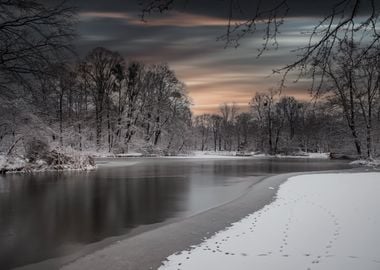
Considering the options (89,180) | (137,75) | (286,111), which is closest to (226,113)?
(286,111)

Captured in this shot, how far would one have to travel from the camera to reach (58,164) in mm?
32531

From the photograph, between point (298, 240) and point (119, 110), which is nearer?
point (298, 240)

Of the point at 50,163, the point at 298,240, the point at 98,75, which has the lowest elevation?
the point at 298,240

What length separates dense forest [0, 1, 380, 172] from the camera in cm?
1548

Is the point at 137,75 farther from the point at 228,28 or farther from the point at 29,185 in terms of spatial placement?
the point at 228,28

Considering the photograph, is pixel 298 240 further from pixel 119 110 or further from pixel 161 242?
pixel 119 110

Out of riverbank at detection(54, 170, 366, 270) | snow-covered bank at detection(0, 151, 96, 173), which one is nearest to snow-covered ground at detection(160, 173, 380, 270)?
riverbank at detection(54, 170, 366, 270)

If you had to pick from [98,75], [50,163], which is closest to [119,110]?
[98,75]

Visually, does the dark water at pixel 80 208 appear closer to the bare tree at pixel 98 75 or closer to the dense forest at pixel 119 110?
the dense forest at pixel 119 110

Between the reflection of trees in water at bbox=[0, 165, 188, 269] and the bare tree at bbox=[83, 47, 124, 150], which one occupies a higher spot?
the bare tree at bbox=[83, 47, 124, 150]

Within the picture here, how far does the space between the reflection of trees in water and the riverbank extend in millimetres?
990

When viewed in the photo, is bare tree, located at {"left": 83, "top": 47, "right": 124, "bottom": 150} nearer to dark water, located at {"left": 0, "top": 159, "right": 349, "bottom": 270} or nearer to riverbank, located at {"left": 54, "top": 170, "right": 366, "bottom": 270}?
dark water, located at {"left": 0, "top": 159, "right": 349, "bottom": 270}

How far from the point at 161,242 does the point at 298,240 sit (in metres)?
2.87

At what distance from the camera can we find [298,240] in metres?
9.30
